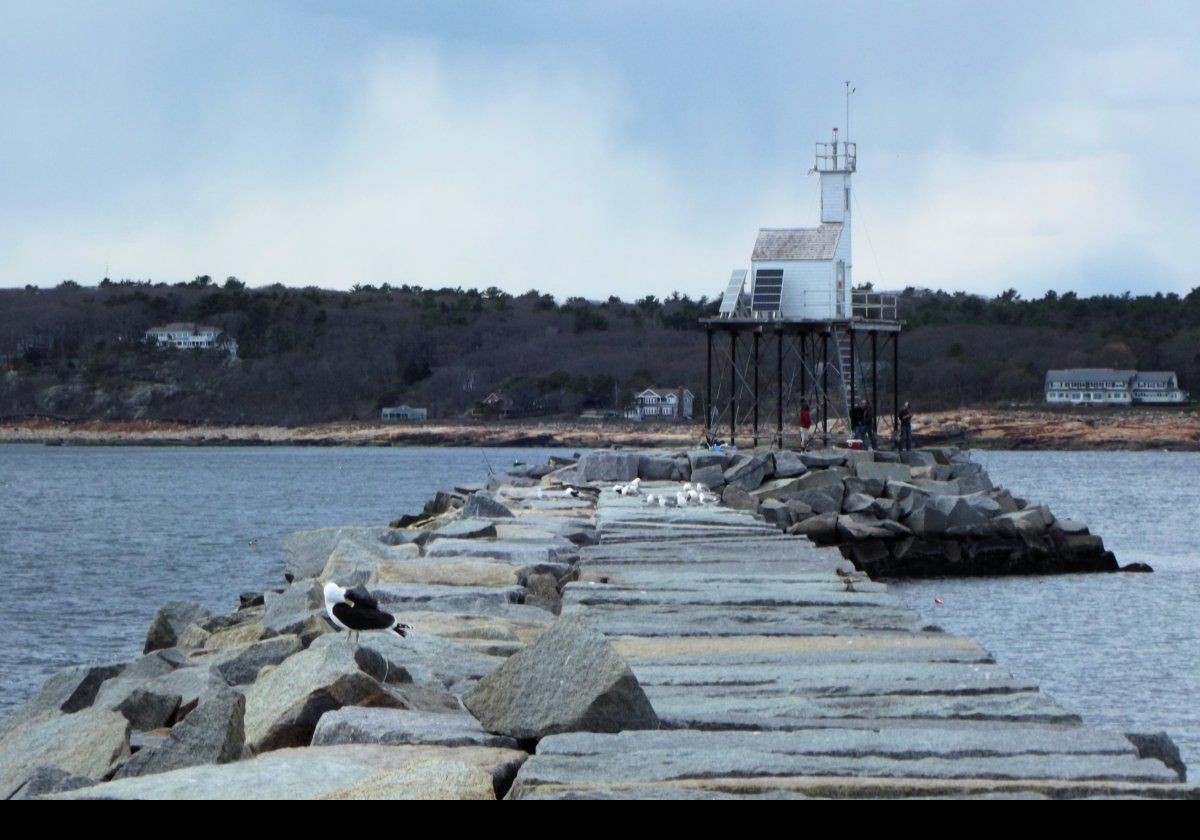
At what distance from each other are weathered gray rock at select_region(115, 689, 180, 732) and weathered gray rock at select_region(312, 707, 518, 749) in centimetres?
213

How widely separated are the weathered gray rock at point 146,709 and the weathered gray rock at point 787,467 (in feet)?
60.9

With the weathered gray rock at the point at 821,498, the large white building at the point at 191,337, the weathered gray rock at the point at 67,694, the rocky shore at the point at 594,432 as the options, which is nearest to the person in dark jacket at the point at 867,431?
the weathered gray rock at the point at 821,498

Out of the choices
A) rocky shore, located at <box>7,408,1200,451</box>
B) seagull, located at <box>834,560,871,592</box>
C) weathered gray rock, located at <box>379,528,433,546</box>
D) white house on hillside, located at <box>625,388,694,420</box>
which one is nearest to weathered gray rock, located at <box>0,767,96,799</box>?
seagull, located at <box>834,560,871,592</box>

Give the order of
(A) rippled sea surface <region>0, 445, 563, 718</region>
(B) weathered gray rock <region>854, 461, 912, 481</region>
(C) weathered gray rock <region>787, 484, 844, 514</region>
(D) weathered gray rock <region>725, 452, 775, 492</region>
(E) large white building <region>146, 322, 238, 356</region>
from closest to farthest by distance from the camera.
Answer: (A) rippled sea surface <region>0, 445, 563, 718</region>, (C) weathered gray rock <region>787, 484, 844, 514</region>, (D) weathered gray rock <region>725, 452, 775, 492</region>, (B) weathered gray rock <region>854, 461, 912, 481</region>, (E) large white building <region>146, 322, 238, 356</region>

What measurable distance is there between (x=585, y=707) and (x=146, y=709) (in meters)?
2.98

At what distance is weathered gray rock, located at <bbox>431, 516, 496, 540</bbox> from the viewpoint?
1291 centimetres

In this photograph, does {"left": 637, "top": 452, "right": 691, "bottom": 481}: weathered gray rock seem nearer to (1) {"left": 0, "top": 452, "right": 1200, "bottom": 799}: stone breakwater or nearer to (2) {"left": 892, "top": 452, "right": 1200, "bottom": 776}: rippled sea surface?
(2) {"left": 892, "top": 452, "right": 1200, "bottom": 776}: rippled sea surface

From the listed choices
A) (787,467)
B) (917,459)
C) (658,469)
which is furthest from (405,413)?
(787,467)

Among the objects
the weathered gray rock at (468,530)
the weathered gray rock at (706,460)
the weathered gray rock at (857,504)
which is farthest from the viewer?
the weathered gray rock at (706,460)

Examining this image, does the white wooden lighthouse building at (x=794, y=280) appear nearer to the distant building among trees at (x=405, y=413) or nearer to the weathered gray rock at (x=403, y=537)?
the weathered gray rock at (x=403, y=537)

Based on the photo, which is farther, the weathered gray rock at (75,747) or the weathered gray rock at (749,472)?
the weathered gray rock at (749,472)

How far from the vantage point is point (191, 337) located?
133 metres

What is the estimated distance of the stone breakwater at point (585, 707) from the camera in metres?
4.63

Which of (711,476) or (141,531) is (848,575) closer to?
(711,476)
